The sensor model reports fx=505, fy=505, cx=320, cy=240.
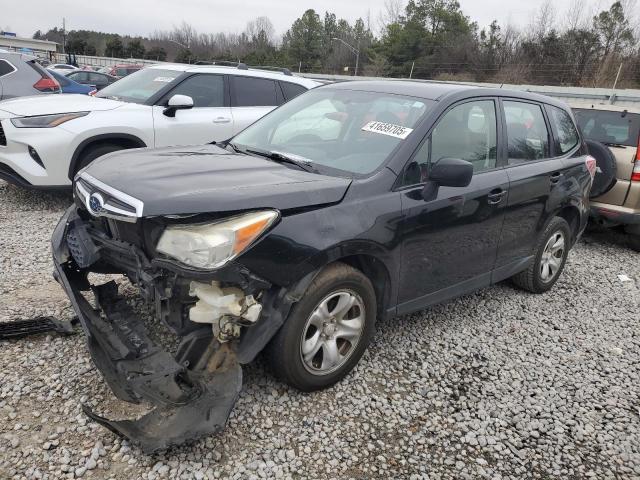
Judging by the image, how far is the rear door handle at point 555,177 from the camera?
14.0 feet

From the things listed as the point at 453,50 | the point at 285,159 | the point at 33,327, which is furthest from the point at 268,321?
the point at 453,50

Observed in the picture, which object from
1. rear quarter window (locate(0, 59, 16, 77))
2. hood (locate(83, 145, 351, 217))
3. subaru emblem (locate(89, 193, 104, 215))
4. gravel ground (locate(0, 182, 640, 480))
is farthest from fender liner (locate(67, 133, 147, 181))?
rear quarter window (locate(0, 59, 16, 77))

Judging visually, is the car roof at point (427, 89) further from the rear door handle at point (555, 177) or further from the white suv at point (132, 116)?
the white suv at point (132, 116)

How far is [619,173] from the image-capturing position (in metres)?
6.04

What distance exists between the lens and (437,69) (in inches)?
1635

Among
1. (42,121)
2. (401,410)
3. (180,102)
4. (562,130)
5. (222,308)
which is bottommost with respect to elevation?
(401,410)

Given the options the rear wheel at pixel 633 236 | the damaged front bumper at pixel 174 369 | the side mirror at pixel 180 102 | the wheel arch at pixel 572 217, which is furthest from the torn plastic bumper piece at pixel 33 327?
the rear wheel at pixel 633 236

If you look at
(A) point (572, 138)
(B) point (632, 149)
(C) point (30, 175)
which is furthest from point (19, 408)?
(B) point (632, 149)

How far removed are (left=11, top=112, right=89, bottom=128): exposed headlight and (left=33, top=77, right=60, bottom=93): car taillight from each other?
9.45ft

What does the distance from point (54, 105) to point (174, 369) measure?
4.78m

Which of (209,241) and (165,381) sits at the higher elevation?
(209,241)

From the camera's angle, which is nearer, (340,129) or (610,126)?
(340,129)

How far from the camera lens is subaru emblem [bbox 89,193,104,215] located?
8.70 feet

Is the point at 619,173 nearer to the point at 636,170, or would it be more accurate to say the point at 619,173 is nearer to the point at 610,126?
the point at 636,170
